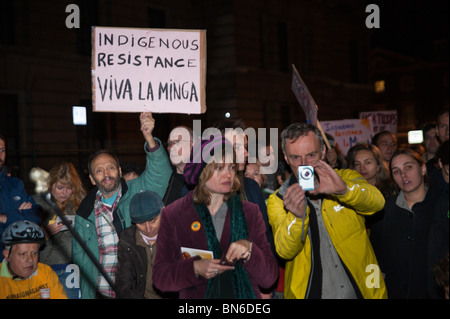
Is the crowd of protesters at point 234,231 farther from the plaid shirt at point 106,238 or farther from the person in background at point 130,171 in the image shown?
the person in background at point 130,171

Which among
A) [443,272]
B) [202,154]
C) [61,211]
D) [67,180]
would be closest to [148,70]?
[61,211]

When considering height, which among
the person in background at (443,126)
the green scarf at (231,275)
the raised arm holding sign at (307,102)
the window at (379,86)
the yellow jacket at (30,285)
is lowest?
the yellow jacket at (30,285)

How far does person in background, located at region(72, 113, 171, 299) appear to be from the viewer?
4.19 m

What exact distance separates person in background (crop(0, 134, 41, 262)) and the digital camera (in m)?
3.19

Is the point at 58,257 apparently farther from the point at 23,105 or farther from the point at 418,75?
the point at 418,75

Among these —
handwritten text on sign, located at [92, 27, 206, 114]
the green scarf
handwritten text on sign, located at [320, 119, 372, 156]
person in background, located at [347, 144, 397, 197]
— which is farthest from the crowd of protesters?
handwritten text on sign, located at [320, 119, 372, 156]

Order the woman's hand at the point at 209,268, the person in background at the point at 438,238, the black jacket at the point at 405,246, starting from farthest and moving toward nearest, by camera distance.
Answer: the black jacket at the point at 405,246, the person in background at the point at 438,238, the woman's hand at the point at 209,268

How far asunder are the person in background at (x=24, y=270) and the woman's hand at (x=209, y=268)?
73.6 inches

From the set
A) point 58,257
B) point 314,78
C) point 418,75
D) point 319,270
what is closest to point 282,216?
point 319,270

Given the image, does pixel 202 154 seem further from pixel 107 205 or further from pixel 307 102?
pixel 307 102

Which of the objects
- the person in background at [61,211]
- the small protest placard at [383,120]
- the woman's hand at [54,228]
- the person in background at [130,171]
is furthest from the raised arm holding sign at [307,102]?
the small protest placard at [383,120]

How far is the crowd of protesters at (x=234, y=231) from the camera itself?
289 cm

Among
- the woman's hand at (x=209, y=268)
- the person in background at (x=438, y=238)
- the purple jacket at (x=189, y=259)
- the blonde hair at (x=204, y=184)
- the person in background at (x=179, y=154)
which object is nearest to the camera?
the woman's hand at (x=209, y=268)

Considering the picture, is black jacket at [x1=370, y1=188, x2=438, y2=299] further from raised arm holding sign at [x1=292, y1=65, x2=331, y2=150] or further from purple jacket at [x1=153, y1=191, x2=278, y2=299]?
purple jacket at [x1=153, y1=191, x2=278, y2=299]
